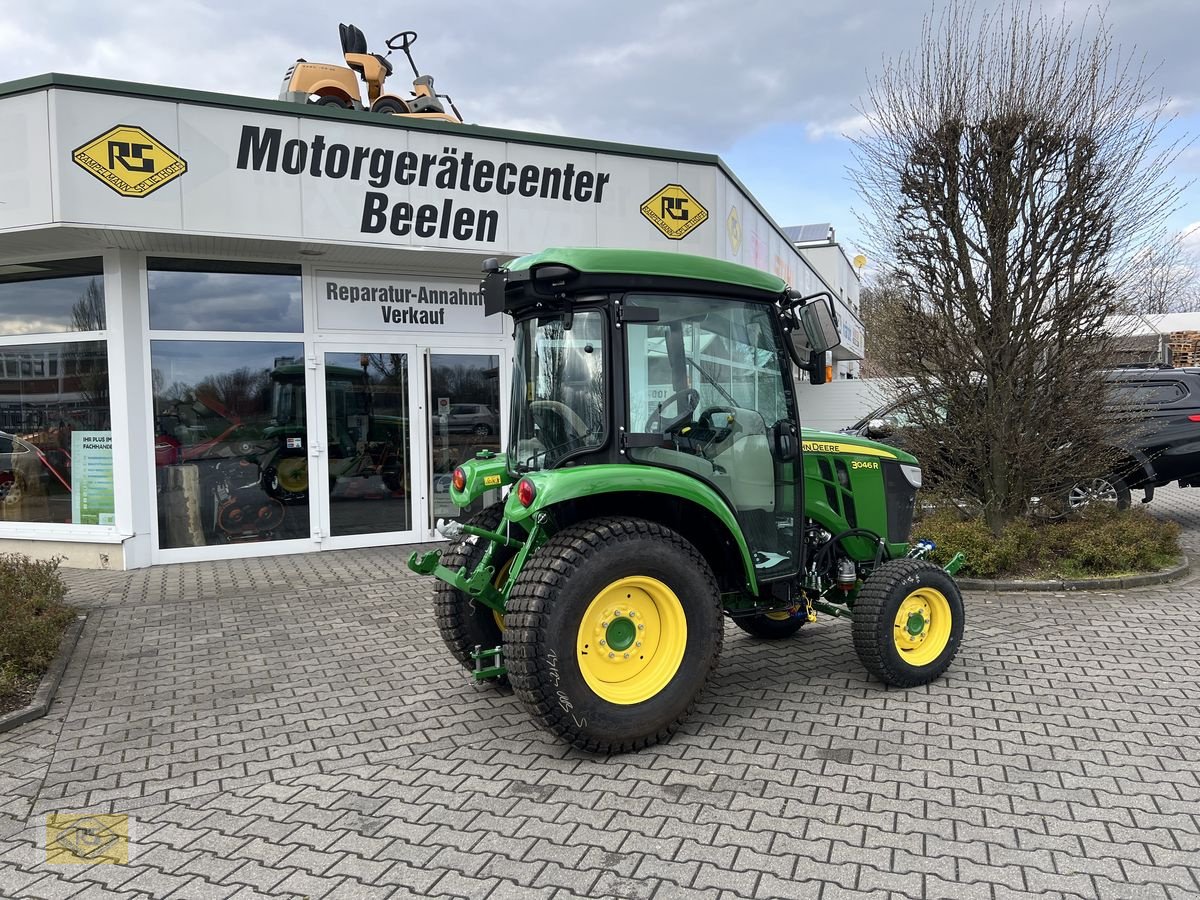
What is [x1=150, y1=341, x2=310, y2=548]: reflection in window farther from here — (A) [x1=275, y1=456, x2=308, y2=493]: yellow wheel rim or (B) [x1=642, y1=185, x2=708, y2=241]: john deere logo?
(B) [x1=642, y1=185, x2=708, y2=241]: john deere logo

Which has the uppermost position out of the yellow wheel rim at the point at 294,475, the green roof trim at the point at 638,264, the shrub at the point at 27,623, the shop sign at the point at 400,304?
the shop sign at the point at 400,304

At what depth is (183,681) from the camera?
5012 mm

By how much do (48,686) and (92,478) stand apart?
4.46m

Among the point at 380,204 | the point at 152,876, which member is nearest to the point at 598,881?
the point at 152,876

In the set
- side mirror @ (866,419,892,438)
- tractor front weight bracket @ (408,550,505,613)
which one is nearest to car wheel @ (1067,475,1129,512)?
side mirror @ (866,419,892,438)

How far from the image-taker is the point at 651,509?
4.12 m

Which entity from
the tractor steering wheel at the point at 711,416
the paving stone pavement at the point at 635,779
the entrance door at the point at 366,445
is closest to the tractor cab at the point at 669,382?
the tractor steering wheel at the point at 711,416

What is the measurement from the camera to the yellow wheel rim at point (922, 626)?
455 centimetres

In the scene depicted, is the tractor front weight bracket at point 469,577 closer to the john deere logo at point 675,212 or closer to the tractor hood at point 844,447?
the tractor hood at point 844,447

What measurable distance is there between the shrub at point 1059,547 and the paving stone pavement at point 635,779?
1.37 m

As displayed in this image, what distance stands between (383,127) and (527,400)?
17.7ft

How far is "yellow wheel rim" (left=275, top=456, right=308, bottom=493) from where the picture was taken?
9109mm

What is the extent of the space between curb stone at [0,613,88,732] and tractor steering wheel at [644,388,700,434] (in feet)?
11.6

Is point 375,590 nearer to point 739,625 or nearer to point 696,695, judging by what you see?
point 739,625
